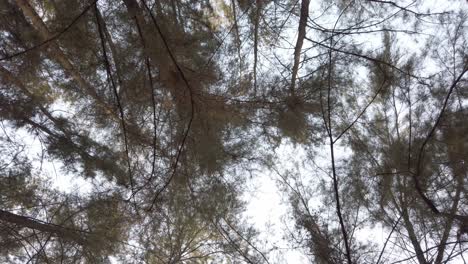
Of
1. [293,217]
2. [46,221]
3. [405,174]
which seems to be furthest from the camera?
[293,217]

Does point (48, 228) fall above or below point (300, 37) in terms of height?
below

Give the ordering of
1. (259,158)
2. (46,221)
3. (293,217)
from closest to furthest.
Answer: (46,221), (293,217), (259,158)

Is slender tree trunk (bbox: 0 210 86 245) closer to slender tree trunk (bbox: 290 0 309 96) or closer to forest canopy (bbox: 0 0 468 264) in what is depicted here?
forest canopy (bbox: 0 0 468 264)

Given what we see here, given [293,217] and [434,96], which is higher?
[434,96]

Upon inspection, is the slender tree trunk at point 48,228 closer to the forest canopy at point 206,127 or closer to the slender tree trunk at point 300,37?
the forest canopy at point 206,127

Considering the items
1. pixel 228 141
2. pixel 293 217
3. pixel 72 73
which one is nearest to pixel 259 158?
pixel 228 141

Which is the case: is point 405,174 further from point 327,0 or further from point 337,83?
point 327,0

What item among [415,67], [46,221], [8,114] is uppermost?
[415,67]

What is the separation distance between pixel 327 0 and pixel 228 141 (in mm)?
1190

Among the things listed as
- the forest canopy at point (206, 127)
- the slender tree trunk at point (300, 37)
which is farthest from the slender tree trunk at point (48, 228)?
the slender tree trunk at point (300, 37)

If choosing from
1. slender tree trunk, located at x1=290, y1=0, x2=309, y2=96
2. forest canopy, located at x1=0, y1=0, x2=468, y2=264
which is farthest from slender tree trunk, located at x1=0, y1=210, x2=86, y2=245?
slender tree trunk, located at x1=290, y1=0, x2=309, y2=96

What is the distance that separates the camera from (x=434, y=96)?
2.72 metres

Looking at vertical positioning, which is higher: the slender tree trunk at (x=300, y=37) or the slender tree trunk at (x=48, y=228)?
the slender tree trunk at (x=300, y=37)

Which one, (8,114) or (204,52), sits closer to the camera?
(204,52)
